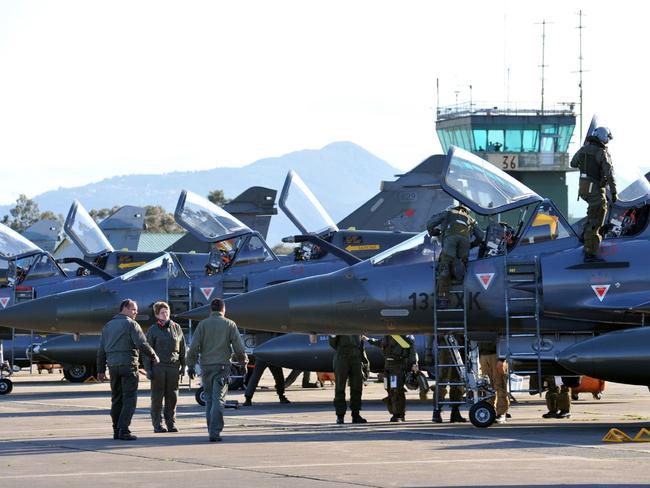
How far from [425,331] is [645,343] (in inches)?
140

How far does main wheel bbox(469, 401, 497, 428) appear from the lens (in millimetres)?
15852

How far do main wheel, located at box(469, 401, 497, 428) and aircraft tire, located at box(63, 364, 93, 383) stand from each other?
16.6m

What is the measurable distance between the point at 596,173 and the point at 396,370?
13.5 ft

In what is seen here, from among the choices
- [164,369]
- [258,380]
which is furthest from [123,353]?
[258,380]

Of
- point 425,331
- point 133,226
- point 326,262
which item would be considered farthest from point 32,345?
point 133,226

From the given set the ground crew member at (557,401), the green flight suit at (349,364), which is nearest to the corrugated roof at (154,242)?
the ground crew member at (557,401)

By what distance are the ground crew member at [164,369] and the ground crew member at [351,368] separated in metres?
2.41

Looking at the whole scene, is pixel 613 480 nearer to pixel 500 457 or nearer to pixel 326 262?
pixel 500 457

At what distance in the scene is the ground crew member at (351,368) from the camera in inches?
677

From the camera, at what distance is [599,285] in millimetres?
16250

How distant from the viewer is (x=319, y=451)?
13.0 metres

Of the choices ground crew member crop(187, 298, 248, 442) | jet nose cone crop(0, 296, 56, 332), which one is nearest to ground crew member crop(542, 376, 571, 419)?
ground crew member crop(187, 298, 248, 442)

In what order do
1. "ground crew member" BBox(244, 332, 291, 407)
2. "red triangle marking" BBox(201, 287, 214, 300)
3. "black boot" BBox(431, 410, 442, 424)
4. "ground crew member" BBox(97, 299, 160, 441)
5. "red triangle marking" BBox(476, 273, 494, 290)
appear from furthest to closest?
1. "red triangle marking" BBox(201, 287, 214, 300)
2. "ground crew member" BBox(244, 332, 291, 407)
3. "black boot" BBox(431, 410, 442, 424)
4. "red triangle marking" BBox(476, 273, 494, 290)
5. "ground crew member" BBox(97, 299, 160, 441)

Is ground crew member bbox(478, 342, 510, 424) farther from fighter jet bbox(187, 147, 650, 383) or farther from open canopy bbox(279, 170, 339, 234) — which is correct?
open canopy bbox(279, 170, 339, 234)
